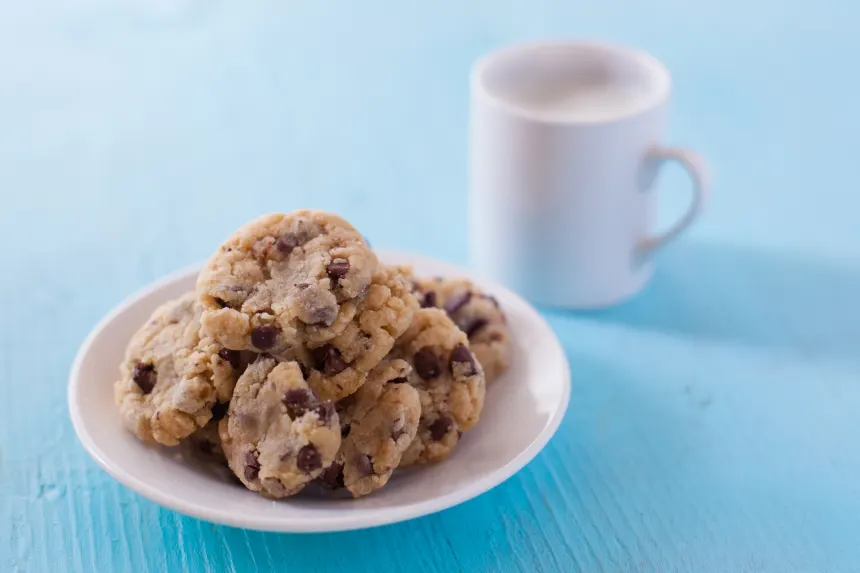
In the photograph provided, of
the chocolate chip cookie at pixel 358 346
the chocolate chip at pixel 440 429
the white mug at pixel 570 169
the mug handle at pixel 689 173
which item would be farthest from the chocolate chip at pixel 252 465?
the mug handle at pixel 689 173

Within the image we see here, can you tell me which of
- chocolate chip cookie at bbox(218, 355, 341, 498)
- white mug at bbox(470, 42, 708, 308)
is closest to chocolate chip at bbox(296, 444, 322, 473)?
chocolate chip cookie at bbox(218, 355, 341, 498)

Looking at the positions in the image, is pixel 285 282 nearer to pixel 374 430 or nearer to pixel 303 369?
pixel 303 369

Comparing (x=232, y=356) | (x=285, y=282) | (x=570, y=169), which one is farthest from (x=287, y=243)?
(x=570, y=169)

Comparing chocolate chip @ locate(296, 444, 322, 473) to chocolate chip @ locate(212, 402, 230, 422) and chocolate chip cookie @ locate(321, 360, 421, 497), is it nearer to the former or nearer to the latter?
chocolate chip cookie @ locate(321, 360, 421, 497)

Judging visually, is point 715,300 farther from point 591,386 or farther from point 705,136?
point 705,136

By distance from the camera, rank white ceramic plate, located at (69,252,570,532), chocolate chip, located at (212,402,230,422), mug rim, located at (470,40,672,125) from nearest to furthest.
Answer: white ceramic plate, located at (69,252,570,532), chocolate chip, located at (212,402,230,422), mug rim, located at (470,40,672,125)

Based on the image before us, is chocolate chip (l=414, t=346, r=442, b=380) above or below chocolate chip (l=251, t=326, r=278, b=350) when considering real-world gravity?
below
